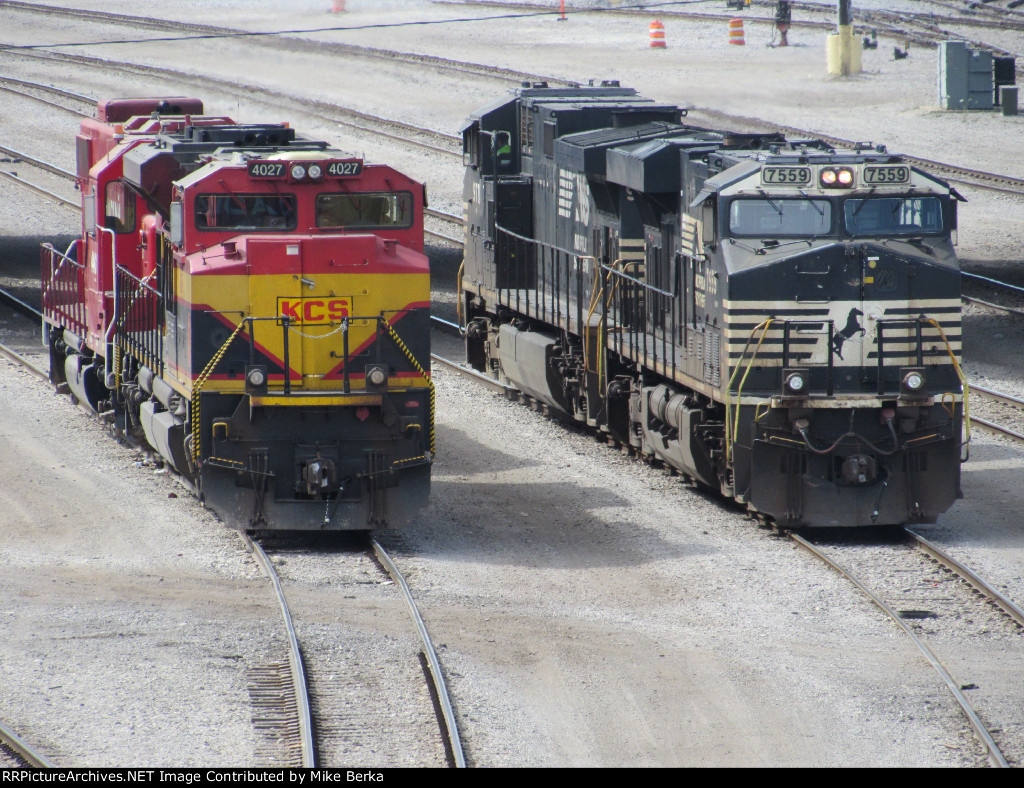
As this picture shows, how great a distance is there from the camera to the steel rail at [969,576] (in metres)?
11.8

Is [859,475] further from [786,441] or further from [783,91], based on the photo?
[783,91]

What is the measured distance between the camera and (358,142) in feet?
125

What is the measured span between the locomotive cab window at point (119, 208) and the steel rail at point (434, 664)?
4.81 m

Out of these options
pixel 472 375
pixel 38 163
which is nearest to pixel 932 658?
pixel 472 375

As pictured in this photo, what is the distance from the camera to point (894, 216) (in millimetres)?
13883

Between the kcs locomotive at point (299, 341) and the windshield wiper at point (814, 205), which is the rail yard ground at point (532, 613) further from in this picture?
the windshield wiper at point (814, 205)

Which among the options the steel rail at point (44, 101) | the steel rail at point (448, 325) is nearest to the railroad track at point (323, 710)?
the steel rail at point (448, 325)

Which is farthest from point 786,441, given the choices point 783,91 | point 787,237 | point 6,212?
point 783,91

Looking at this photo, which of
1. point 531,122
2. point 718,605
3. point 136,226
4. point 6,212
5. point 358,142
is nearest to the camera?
point 718,605

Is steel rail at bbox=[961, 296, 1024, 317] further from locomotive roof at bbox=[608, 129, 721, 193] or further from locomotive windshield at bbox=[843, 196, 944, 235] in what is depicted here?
locomotive windshield at bbox=[843, 196, 944, 235]

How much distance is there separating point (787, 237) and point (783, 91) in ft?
98.7

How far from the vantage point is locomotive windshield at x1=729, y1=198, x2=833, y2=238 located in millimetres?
13820

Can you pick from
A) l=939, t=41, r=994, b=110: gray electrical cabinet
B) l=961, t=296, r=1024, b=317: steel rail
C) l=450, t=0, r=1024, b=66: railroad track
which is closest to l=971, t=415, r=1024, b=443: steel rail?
l=961, t=296, r=1024, b=317: steel rail
